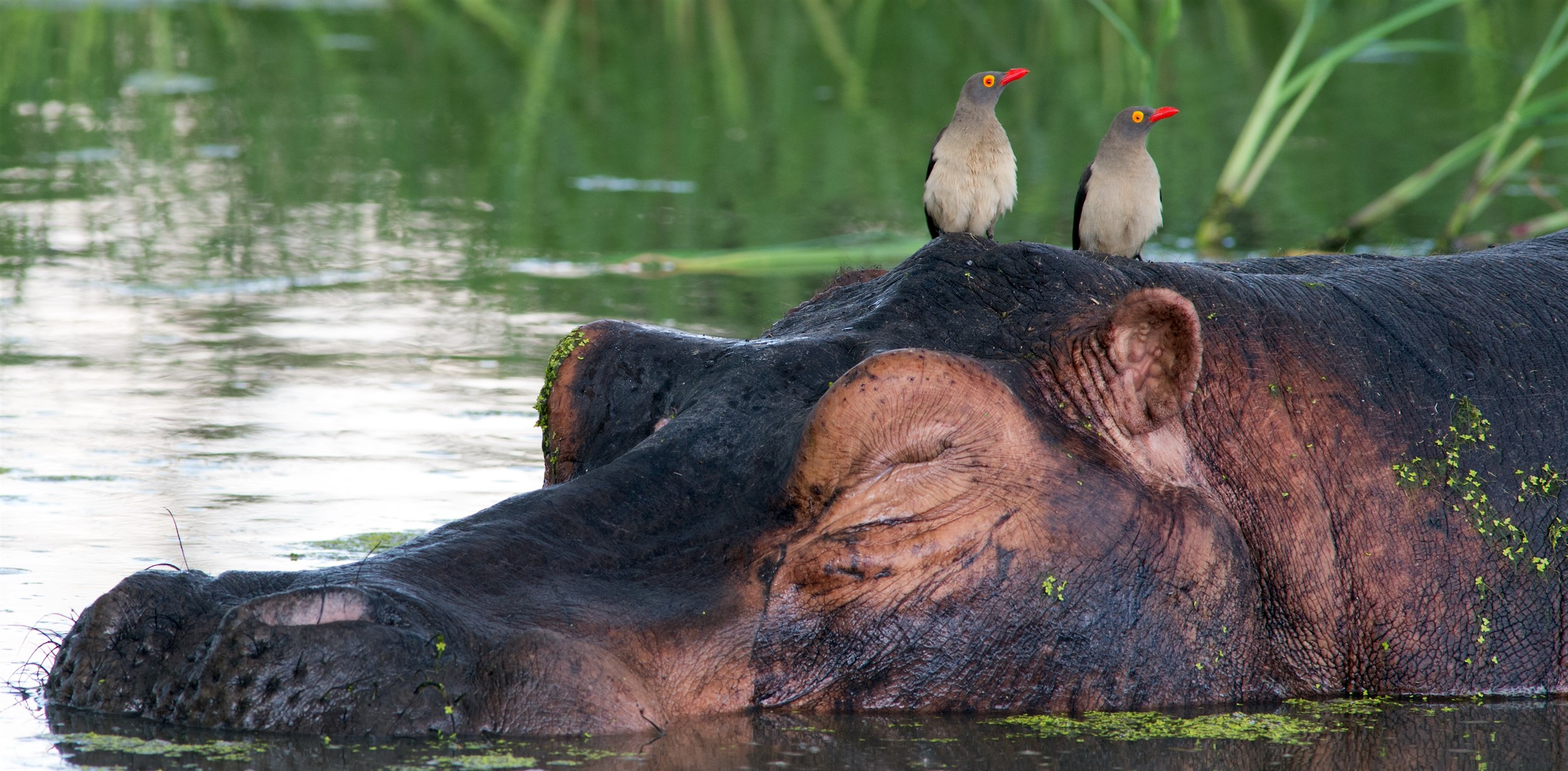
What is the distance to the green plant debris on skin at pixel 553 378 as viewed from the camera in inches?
197

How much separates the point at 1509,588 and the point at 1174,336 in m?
1.15

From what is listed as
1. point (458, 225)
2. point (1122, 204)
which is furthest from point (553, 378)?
point (458, 225)

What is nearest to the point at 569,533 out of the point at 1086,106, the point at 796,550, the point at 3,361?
the point at 796,550

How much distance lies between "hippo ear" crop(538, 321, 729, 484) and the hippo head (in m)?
0.01

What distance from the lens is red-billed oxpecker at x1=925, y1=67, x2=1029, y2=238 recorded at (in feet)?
19.7

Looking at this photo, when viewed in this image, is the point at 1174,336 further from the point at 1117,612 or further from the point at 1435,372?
the point at 1435,372

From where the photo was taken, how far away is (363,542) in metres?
6.09

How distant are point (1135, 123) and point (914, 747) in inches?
100

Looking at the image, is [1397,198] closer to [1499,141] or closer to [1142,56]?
[1499,141]

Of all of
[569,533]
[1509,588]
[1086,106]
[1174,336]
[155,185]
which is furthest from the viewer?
[1086,106]

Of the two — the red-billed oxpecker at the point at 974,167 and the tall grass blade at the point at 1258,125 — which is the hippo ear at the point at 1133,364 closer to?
the red-billed oxpecker at the point at 974,167

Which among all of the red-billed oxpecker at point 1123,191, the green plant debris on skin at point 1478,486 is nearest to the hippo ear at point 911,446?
the green plant debris on skin at point 1478,486

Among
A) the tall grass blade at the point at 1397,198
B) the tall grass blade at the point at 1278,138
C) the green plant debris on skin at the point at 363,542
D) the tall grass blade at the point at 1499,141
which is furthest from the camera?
the tall grass blade at the point at 1278,138

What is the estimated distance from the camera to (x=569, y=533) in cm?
417
